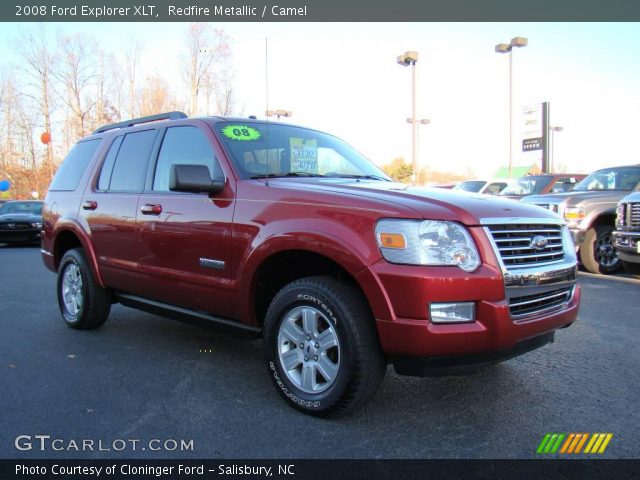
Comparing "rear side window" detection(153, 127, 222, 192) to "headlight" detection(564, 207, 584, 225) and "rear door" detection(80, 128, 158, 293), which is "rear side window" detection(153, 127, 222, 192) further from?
"headlight" detection(564, 207, 584, 225)

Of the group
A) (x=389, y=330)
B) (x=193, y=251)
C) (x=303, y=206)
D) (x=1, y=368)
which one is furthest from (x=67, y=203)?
(x=389, y=330)

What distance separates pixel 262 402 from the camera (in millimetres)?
3305

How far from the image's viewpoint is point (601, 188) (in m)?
9.73

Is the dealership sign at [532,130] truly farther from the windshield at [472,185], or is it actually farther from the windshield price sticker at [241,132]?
the windshield price sticker at [241,132]

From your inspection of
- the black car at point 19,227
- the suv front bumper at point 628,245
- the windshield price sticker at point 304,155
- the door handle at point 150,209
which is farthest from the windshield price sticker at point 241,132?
the black car at point 19,227

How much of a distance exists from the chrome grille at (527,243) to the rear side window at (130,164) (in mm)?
2944

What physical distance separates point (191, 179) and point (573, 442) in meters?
2.71

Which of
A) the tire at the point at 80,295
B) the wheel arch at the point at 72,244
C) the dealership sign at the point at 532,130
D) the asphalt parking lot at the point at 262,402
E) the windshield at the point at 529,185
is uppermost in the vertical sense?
the dealership sign at the point at 532,130

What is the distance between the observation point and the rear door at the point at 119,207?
4.38 m

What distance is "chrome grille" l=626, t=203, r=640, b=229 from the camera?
7566 mm

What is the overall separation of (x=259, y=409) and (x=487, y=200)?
6.22ft

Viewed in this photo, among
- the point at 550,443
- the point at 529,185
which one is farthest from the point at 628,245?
the point at 550,443
